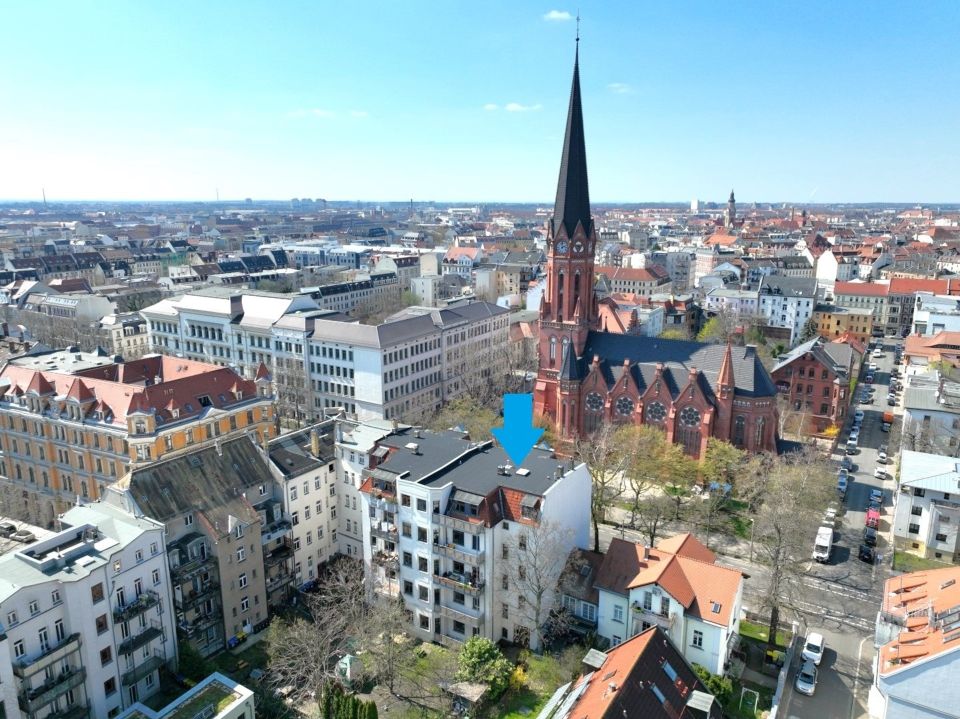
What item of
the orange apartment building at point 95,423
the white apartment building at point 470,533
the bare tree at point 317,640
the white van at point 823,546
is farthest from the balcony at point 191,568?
the white van at point 823,546

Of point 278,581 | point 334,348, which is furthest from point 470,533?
point 334,348

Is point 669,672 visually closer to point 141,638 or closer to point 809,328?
point 141,638

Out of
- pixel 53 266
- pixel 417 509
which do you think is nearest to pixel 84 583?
pixel 417 509

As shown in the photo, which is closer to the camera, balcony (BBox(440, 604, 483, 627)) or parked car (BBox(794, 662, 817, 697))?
parked car (BBox(794, 662, 817, 697))

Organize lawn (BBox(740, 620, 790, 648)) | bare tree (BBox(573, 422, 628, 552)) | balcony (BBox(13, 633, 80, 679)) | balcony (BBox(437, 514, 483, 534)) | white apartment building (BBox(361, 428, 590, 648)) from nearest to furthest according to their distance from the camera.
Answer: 1. balcony (BBox(13, 633, 80, 679))
2. balcony (BBox(437, 514, 483, 534))
3. white apartment building (BBox(361, 428, 590, 648))
4. lawn (BBox(740, 620, 790, 648))
5. bare tree (BBox(573, 422, 628, 552))

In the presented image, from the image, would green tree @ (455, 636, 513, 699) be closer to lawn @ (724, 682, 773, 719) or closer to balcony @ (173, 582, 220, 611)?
lawn @ (724, 682, 773, 719)

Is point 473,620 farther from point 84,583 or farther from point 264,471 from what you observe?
point 84,583

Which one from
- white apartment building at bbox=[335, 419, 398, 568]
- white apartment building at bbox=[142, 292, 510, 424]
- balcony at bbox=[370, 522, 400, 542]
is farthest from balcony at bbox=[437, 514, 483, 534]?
white apartment building at bbox=[142, 292, 510, 424]
